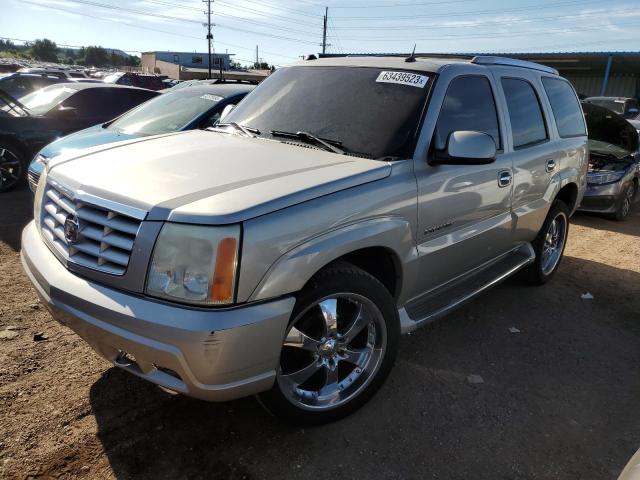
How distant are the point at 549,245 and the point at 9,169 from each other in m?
7.15

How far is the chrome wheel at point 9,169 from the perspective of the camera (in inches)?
292

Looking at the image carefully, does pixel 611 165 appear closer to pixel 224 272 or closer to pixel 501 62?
pixel 501 62

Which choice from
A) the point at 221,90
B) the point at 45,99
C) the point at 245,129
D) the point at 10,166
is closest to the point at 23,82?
the point at 45,99

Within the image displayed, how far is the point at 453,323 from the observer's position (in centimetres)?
419

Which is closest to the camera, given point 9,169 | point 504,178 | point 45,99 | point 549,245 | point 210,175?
point 210,175

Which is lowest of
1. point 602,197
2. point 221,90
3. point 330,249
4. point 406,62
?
point 602,197

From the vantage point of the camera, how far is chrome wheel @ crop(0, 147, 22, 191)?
292 inches

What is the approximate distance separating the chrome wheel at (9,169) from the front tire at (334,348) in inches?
257

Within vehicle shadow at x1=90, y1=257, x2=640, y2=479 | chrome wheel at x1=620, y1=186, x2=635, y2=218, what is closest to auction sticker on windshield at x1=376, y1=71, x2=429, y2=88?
vehicle shadow at x1=90, y1=257, x2=640, y2=479

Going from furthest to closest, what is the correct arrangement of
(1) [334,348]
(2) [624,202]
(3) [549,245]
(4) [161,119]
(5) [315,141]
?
(2) [624,202]
(4) [161,119]
(3) [549,245]
(5) [315,141]
(1) [334,348]

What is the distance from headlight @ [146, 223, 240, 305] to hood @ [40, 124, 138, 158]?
4158 mm

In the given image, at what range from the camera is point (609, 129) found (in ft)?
28.1

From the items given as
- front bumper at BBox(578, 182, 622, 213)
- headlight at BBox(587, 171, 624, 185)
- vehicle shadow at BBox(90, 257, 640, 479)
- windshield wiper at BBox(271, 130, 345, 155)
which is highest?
windshield wiper at BBox(271, 130, 345, 155)

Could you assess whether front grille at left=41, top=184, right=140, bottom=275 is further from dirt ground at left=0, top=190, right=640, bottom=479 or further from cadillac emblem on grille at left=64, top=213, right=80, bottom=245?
dirt ground at left=0, top=190, right=640, bottom=479
